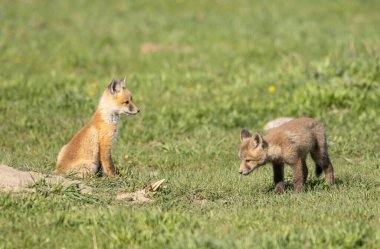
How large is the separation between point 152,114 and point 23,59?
5.92 meters

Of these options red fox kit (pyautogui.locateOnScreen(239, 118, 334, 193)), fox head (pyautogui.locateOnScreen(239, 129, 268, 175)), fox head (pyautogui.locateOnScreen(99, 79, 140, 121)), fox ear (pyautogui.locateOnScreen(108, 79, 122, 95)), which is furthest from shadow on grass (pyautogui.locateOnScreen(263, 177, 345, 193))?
fox ear (pyautogui.locateOnScreen(108, 79, 122, 95))

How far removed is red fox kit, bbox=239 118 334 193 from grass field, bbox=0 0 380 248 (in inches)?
11.9

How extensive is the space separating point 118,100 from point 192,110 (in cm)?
399

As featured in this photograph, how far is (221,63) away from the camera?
18359mm

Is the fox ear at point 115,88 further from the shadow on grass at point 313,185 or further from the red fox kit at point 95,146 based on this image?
the shadow on grass at point 313,185

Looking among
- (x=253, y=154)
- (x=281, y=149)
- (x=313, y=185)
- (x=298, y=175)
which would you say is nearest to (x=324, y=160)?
(x=313, y=185)

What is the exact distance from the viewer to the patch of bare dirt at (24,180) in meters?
8.79

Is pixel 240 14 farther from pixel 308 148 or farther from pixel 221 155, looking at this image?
pixel 308 148

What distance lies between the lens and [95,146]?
33.0ft

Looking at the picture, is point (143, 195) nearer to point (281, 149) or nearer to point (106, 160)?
point (106, 160)

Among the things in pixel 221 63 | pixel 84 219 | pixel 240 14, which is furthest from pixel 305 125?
pixel 240 14

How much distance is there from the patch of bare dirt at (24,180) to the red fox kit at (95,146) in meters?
0.68

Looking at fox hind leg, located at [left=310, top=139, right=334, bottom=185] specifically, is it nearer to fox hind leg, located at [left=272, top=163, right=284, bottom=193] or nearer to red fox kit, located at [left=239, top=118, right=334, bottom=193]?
red fox kit, located at [left=239, top=118, right=334, bottom=193]

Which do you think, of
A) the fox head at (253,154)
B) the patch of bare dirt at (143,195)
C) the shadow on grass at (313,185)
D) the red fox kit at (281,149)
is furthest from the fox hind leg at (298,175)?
the patch of bare dirt at (143,195)
